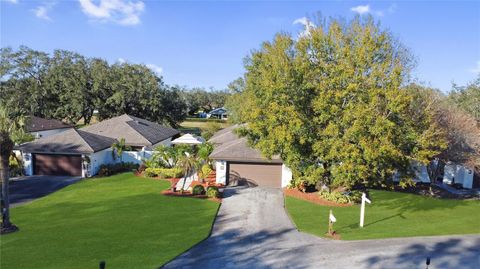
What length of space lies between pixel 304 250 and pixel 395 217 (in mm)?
7803

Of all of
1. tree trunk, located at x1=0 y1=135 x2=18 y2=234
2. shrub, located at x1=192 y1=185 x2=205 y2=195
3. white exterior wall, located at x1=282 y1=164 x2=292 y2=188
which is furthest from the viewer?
white exterior wall, located at x1=282 y1=164 x2=292 y2=188

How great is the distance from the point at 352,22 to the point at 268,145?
28.2 ft

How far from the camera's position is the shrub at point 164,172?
2828 centimetres

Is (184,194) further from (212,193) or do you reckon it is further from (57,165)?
(57,165)

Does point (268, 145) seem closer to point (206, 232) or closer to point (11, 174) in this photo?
point (206, 232)

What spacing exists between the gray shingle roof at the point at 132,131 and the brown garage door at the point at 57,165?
18.4 feet

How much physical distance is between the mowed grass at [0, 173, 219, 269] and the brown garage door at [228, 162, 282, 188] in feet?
17.7

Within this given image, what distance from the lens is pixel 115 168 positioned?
98.8 feet

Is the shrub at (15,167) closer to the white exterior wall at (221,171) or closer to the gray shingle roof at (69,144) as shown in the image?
the gray shingle roof at (69,144)

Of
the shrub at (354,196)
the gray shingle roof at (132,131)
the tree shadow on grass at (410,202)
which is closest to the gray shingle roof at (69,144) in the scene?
the gray shingle roof at (132,131)

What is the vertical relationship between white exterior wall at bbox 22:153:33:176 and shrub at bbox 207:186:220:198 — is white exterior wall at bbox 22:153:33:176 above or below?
above

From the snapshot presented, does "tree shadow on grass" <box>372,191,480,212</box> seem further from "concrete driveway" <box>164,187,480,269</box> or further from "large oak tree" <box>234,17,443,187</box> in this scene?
"concrete driveway" <box>164,187,480,269</box>

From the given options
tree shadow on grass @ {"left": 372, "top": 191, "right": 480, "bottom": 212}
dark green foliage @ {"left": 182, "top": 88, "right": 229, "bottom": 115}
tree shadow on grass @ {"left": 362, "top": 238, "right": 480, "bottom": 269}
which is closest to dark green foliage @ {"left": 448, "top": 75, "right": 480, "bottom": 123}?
tree shadow on grass @ {"left": 372, "top": 191, "right": 480, "bottom": 212}

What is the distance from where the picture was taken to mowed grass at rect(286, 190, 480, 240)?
1684cm
